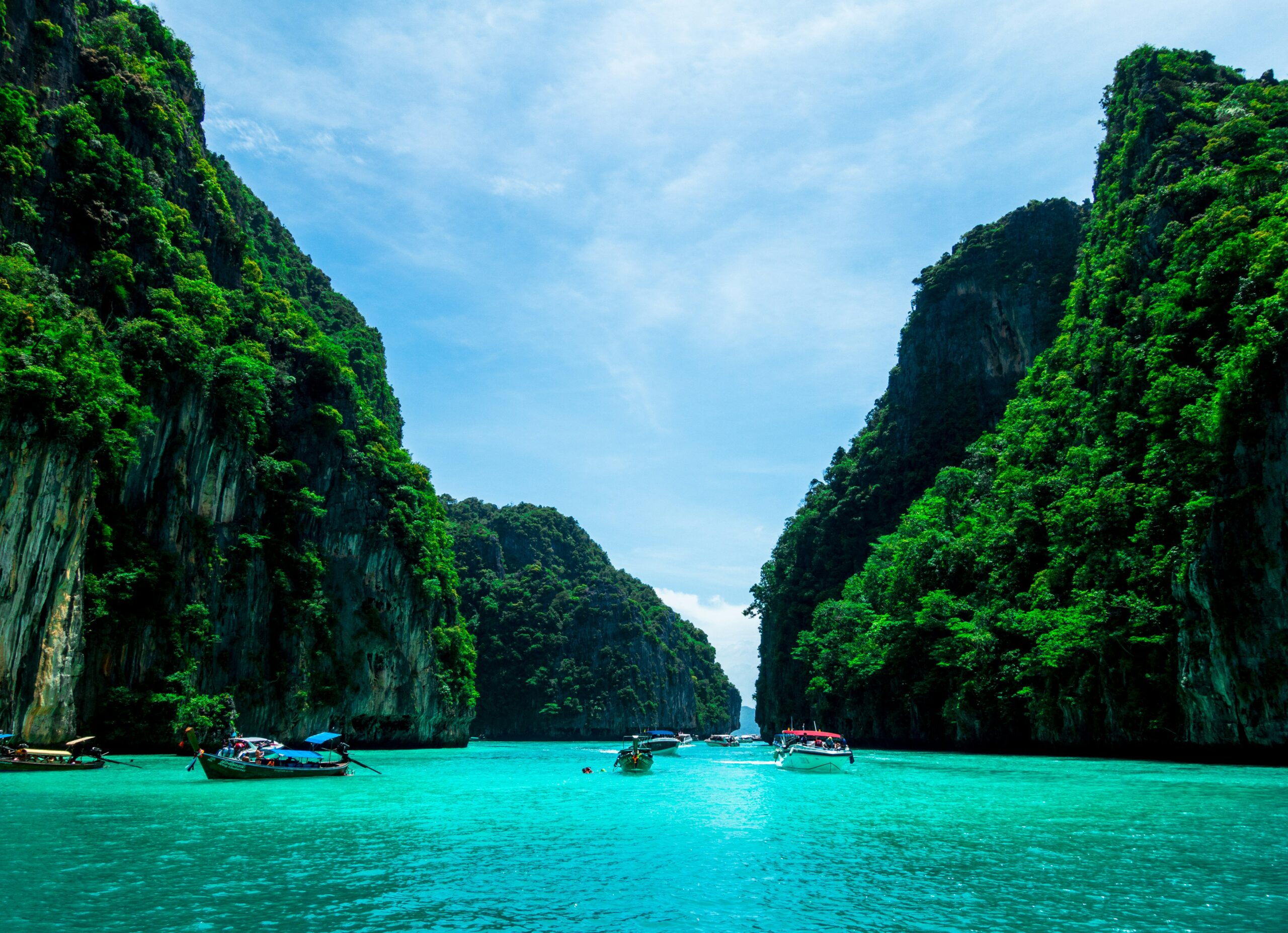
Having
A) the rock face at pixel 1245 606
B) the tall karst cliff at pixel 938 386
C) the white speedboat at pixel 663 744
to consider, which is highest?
the tall karst cliff at pixel 938 386

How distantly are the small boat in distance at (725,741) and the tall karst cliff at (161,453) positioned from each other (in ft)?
111

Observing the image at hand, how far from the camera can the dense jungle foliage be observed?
104 feet

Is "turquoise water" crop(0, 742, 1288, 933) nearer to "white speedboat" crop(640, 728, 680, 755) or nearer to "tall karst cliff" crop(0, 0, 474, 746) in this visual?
"tall karst cliff" crop(0, 0, 474, 746)

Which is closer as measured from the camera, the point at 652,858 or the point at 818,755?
the point at 652,858

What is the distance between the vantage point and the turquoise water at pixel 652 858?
9.40m

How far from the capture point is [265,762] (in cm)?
2873

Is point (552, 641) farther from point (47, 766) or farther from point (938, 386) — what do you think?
point (47, 766)

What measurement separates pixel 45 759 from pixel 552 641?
9535 centimetres

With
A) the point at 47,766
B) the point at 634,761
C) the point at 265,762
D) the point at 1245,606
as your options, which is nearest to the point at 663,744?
the point at 634,761

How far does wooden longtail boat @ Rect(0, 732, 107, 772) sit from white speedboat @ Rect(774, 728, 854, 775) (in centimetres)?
2893

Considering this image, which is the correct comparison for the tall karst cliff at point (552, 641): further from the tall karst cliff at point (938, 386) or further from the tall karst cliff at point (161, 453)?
the tall karst cliff at point (161, 453)

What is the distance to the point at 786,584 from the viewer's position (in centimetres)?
9138

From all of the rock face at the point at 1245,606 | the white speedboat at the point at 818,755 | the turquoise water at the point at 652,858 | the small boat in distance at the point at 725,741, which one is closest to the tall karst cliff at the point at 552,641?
the small boat in distance at the point at 725,741

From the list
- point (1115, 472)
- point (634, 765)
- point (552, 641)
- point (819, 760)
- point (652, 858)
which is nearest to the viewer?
point (652, 858)
